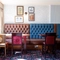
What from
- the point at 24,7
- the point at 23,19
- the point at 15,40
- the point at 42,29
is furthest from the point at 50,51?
the point at 24,7

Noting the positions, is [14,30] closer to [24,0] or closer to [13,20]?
[13,20]

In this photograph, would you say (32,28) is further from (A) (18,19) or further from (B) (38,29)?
(A) (18,19)

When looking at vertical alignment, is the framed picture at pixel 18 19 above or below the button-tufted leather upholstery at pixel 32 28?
above

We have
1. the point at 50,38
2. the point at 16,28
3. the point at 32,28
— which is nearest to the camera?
the point at 50,38

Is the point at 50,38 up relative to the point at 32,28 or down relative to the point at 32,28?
down

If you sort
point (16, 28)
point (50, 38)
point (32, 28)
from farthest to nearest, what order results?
1. point (16, 28)
2. point (32, 28)
3. point (50, 38)

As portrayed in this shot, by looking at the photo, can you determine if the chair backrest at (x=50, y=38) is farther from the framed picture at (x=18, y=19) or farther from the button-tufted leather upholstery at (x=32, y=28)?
the framed picture at (x=18, y=19)

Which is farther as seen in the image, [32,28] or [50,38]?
[32,28]

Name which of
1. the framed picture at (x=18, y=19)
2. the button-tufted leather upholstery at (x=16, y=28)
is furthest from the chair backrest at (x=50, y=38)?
the framed picture at (x=18, y=19)

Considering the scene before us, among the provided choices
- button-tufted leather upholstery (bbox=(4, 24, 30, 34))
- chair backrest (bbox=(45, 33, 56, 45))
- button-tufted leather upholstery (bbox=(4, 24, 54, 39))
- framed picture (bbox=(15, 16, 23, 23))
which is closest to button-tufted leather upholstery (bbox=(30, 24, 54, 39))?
button-tufted leather upholstery (bbox=(4, 24, 54, 39))

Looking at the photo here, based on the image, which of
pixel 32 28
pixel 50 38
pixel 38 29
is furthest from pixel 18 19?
pixel 50 38

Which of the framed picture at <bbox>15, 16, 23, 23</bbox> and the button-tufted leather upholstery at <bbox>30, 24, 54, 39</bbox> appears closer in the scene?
the button-tufted leather upholstery at <bbox>30, 24, 54, 39</bbox>

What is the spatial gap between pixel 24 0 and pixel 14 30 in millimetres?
1900

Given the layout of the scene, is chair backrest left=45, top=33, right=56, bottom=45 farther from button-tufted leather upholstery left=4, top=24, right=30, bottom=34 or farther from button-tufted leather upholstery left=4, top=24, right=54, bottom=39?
button-tufted leather upholstery left=4, top=24, right=30, bottom=34
